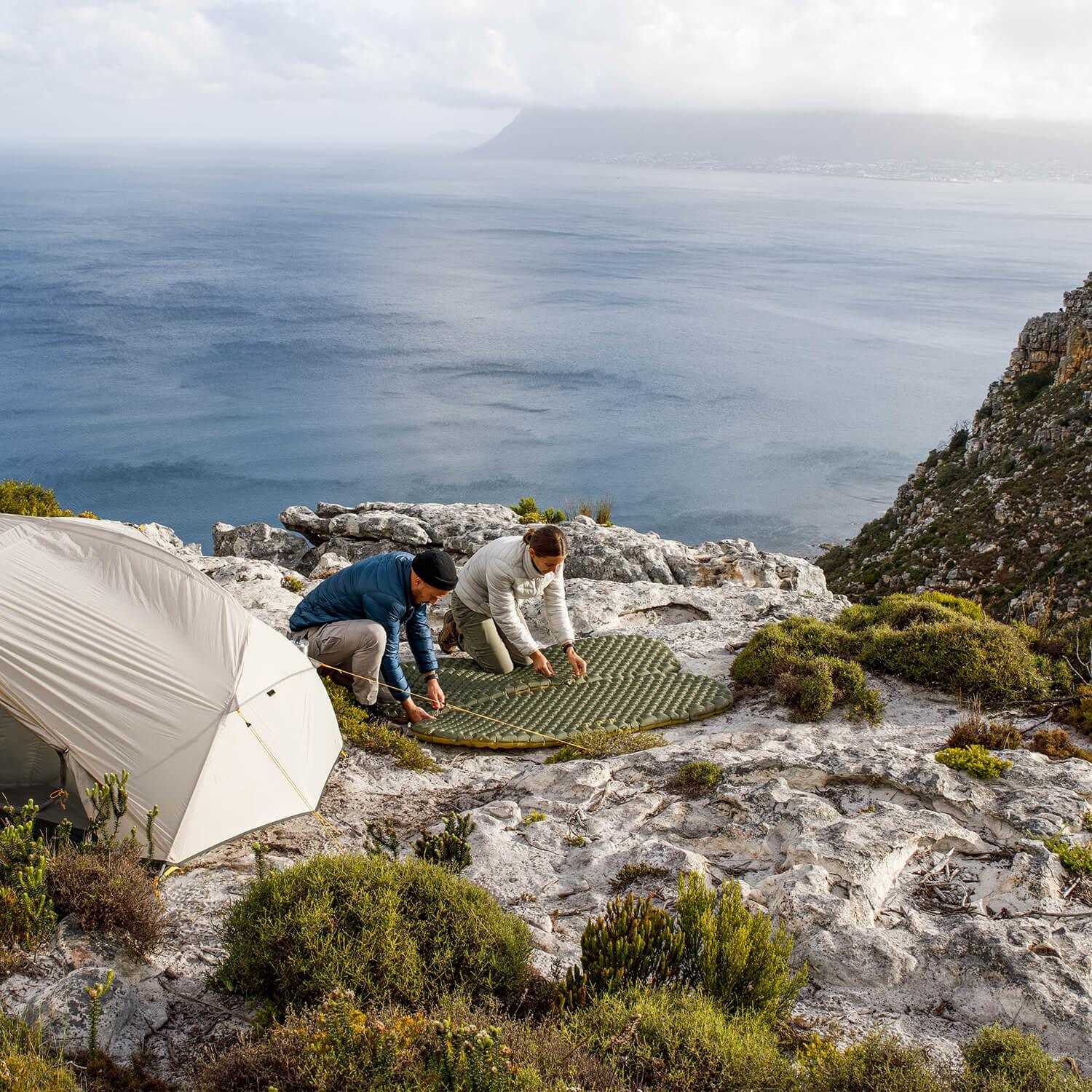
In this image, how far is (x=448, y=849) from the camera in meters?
5.89

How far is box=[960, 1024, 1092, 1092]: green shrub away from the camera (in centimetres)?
390

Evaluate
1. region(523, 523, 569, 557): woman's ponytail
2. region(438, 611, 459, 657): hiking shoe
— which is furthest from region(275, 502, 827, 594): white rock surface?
region(523, 523, 569, 557): woman's ponytail

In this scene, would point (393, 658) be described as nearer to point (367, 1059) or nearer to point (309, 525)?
point (367, 1059)

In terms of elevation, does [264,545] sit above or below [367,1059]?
below

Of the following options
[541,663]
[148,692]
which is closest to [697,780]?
[541,663]

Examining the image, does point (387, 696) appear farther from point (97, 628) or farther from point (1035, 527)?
point (1035, 527)

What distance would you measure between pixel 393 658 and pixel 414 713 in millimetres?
580

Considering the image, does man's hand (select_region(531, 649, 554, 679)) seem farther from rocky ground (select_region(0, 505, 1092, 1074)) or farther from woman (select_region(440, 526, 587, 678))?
rocky ground (select_region(0, 505, 1092, 1074))

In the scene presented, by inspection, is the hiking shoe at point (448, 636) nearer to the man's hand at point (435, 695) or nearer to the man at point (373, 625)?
the man at point (373, 625)

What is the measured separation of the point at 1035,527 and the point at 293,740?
30.4 m

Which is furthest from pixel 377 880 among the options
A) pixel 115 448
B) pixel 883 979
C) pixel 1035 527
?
pixel 115 448

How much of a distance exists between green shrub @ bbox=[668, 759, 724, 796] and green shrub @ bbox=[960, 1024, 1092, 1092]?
119 inches

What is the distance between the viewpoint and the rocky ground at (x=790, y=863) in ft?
Result: 15.3

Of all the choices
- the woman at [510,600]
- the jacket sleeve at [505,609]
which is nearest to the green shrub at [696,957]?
the woman at [510,600]
